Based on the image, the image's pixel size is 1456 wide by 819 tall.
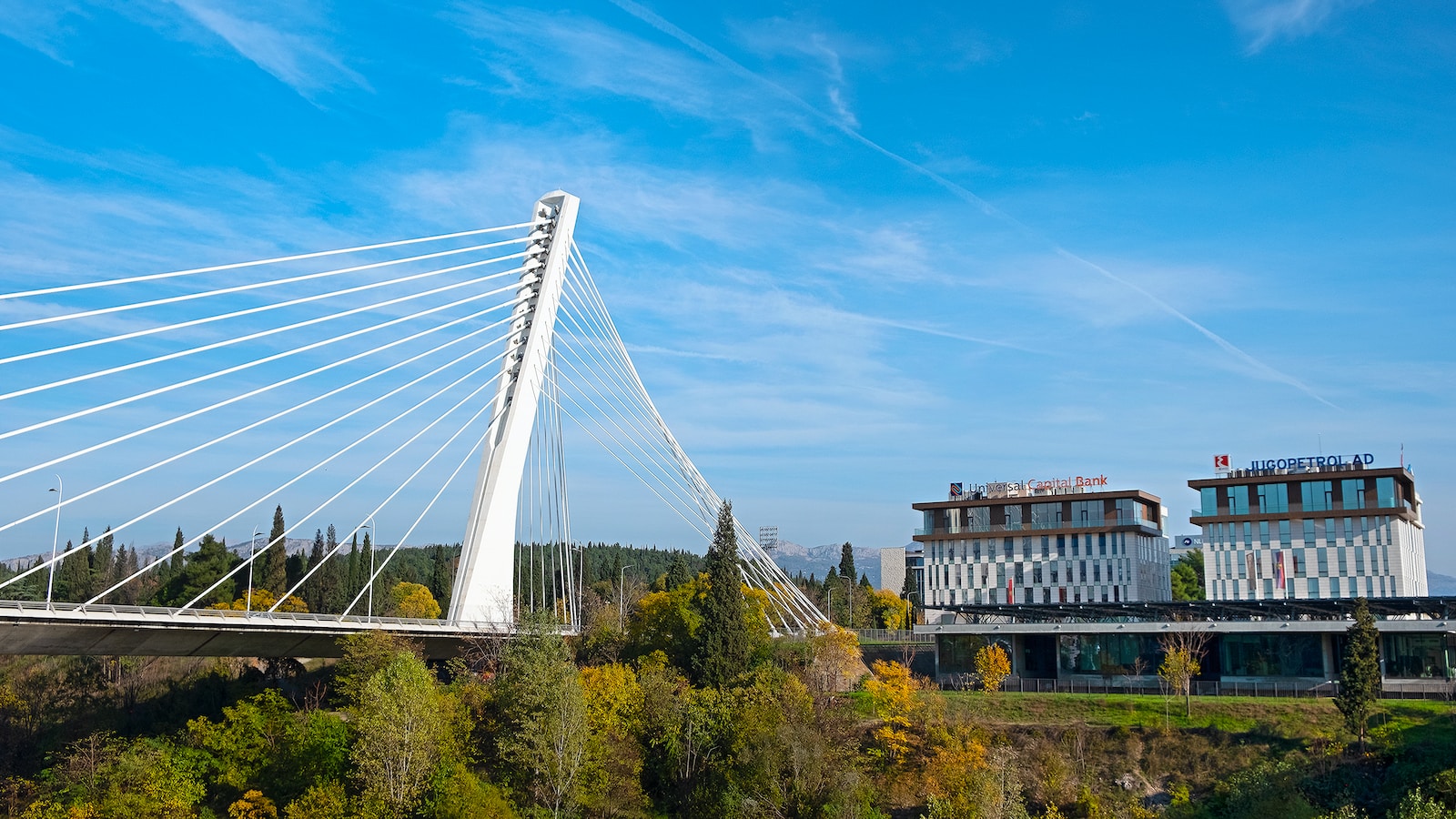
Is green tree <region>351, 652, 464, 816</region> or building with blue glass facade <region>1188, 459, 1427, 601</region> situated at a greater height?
building with blue glass facade <region>1188, 459, 1427, 601</region>

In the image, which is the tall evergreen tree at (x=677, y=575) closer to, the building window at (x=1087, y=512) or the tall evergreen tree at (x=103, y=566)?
the building window at (x=1087, y=512)

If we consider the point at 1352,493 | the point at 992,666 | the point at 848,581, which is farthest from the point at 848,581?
the point at 992,666

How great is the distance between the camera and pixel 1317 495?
9456 centimetres

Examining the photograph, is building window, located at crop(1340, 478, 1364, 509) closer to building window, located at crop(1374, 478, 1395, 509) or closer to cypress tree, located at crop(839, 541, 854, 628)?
building window, located at crop(1374, 478, 1395, 509)

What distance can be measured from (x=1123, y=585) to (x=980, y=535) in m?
13.2

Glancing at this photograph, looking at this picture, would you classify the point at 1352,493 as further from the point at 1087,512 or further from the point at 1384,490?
the point at 1087,512

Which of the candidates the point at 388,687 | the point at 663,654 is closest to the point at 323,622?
the point at 388,687

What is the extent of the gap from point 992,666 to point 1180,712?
11.4m

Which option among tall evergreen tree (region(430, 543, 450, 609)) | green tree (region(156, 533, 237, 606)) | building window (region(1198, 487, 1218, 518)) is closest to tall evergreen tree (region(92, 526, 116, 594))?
green tree (region(156, 533, 237, 606))

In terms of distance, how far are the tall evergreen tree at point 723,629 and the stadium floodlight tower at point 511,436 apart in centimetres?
1063

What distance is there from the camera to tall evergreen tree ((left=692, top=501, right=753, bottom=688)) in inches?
2339

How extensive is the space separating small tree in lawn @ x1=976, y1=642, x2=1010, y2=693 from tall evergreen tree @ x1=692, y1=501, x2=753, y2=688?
1368 cm

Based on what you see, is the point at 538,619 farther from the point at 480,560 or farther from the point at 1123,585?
the point at 1123,585

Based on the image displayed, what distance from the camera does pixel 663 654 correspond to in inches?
2446
